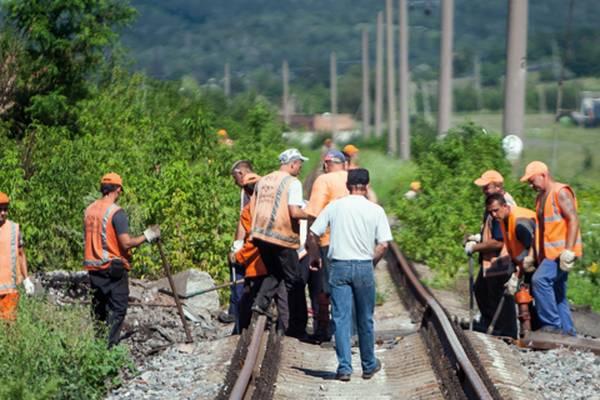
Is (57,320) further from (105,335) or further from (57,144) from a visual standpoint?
(57,144)

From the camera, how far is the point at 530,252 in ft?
46.0

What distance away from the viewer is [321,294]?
1474 centimetres

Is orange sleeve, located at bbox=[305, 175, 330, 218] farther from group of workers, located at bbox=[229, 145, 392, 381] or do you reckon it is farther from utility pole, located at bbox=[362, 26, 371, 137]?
utility pole, located at bbox=[362, 26, 371, 137]

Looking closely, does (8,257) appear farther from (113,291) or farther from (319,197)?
(319,197)

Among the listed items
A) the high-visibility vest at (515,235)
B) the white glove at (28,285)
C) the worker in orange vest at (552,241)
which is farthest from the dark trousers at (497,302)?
the white glove at (28,285)

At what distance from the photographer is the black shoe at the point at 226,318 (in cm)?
1655

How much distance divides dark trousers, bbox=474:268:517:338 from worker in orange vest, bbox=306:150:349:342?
65.5 inches

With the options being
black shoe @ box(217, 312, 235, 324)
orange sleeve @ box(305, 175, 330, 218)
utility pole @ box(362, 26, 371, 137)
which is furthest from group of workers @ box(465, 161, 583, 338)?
utility pole @ box(362, 26, 371, 137)

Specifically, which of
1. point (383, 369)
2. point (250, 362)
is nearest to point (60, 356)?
point (250, 362)

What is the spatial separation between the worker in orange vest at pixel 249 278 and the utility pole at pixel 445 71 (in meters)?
25.5

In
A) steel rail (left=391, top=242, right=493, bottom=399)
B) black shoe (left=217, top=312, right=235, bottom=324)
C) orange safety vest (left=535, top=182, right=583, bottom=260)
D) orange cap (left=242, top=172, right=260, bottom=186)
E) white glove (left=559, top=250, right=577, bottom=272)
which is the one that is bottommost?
black shoe (left=217, top=312, right=235, bottom=324)

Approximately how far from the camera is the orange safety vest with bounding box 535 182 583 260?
13602mm

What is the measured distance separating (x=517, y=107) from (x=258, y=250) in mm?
12590

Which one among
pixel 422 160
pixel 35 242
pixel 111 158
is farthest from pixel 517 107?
pixel 35 242
